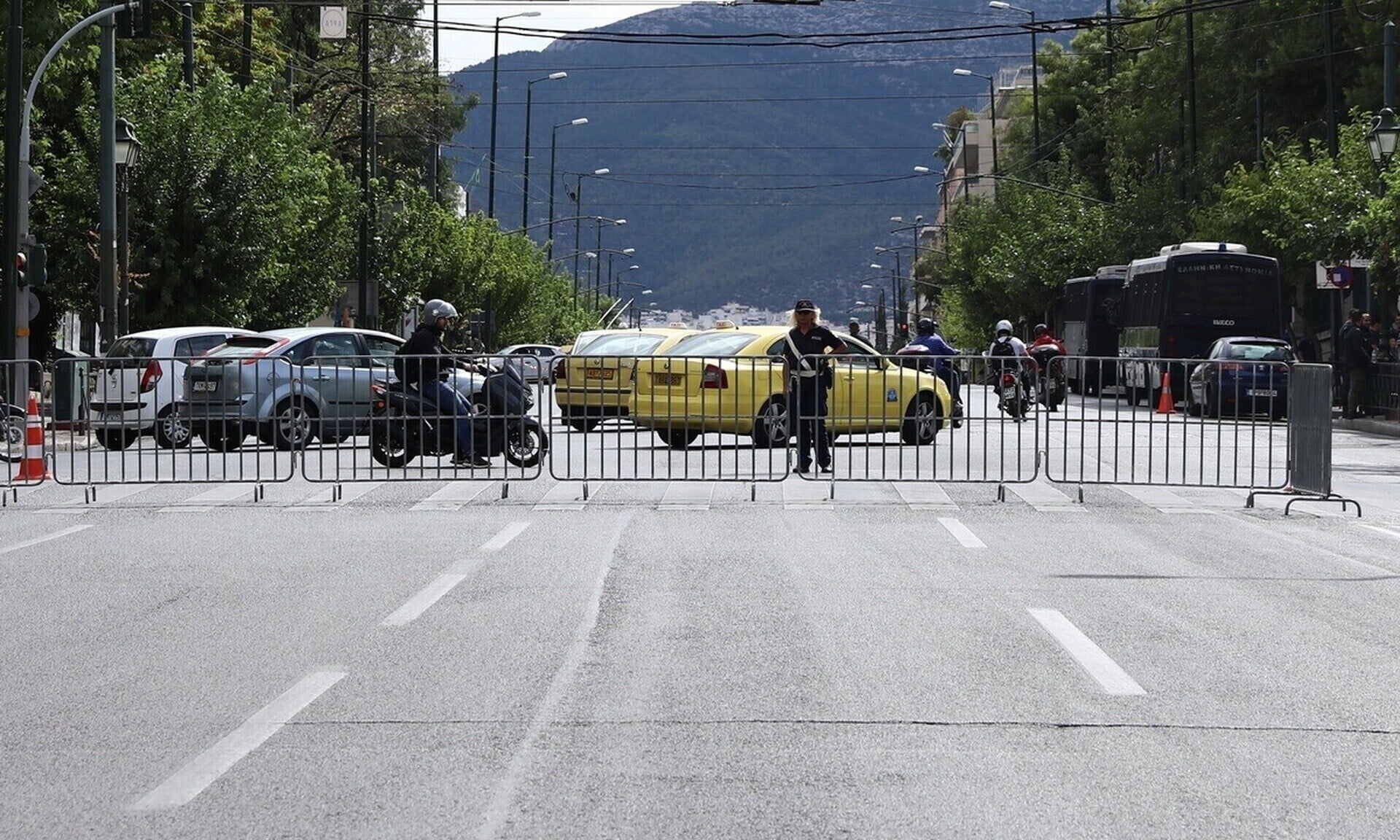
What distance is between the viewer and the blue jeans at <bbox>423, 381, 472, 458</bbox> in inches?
738

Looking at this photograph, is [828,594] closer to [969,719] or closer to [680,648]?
[680,648]

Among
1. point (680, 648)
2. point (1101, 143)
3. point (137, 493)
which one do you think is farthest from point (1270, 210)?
point (1101, 143)

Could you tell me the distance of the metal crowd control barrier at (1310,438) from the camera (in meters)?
16.2

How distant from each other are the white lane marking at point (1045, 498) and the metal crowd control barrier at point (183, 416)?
20.4ft

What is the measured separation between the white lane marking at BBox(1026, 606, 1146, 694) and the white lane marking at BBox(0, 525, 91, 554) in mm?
6699

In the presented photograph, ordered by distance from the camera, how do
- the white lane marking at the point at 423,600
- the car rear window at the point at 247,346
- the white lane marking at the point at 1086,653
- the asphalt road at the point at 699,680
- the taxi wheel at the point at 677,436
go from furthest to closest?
the car rear window at the point at 247,346 < the taxi wheel at the point at 677,436 < the white lane marking at the point at 423,600 < the white lane marking at the point at 1086,653 < the asphalt road at the point at 699,680

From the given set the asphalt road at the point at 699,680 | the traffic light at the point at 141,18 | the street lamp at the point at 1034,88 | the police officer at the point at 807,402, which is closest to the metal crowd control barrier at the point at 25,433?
the asphalt road at the point at 699,680

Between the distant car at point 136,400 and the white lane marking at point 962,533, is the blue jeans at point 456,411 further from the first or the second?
the white lane marking at point 962,533

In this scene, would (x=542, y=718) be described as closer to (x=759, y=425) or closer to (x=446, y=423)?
(x=759, y=425)

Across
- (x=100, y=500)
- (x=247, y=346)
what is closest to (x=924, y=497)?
(x=100, y=500)

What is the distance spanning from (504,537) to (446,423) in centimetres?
528

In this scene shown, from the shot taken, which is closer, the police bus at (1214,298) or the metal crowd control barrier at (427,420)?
the metal crowd control barrier at (427,420)

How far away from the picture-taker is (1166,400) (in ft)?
58.9

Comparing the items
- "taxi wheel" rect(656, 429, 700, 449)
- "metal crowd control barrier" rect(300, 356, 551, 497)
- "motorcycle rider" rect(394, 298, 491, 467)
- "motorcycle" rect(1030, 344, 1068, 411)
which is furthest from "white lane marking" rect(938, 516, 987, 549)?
"motorcycle rider" rect(394, 298, 491, 467)
